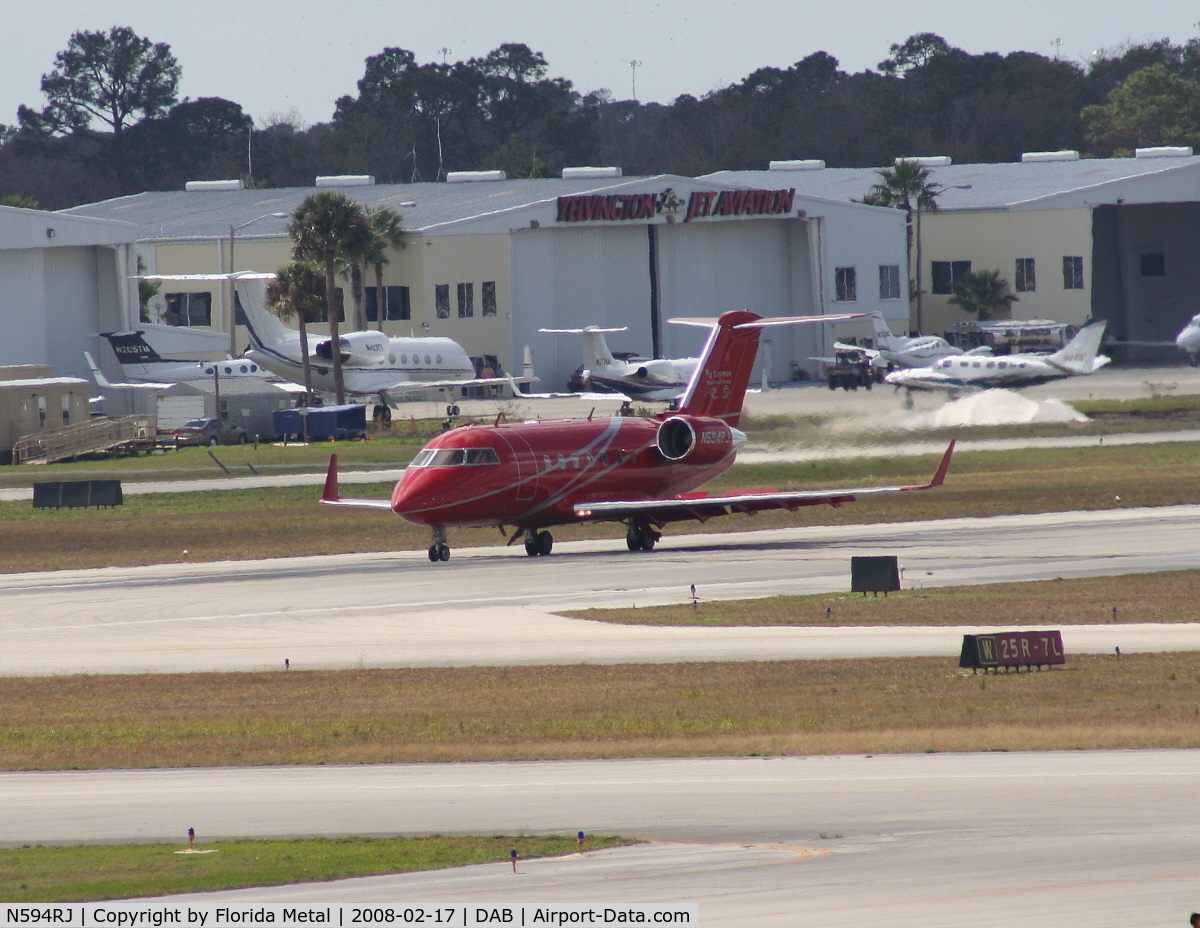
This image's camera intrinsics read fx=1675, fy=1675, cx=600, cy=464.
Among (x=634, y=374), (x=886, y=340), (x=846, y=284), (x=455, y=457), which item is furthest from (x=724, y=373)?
(x=846, y=284)

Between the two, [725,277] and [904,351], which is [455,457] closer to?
[904,351]

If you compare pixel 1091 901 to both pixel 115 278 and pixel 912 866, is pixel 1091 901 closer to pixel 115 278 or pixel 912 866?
pixel 912 866

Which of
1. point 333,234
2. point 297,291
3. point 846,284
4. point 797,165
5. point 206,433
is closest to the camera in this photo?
point 206,433

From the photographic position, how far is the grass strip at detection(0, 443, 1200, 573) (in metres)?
47.4

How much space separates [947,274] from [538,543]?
9308 centimetres

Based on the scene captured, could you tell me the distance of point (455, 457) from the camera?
40875 millimetres

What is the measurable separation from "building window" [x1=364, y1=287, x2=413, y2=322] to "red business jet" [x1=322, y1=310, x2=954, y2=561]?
69.2 m

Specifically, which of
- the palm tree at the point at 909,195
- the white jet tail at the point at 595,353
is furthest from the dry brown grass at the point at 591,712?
the palm tree at the point at 909,195

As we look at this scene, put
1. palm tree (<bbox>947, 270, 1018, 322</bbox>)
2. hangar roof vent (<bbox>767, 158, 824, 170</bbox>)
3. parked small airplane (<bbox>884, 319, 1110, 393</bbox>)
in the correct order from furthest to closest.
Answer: hangar roof vent (<bbox>767, 158, 824, 170</bbox>)
palm tree (<bbox>947, 270, 1018, 322</bbox>)
parked small airplane (<bbox>884, 319, 1110, 393</bbox>)

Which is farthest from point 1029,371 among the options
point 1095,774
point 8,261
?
point 1095,774

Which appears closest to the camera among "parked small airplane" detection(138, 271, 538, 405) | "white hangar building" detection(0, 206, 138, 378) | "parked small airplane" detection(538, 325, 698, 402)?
"parked small airplane" detection(138, 271, 538, 405)

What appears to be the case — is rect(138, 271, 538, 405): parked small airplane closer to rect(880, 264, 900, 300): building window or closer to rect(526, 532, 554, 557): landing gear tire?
→ rect(880, 264, 900, 300): building window

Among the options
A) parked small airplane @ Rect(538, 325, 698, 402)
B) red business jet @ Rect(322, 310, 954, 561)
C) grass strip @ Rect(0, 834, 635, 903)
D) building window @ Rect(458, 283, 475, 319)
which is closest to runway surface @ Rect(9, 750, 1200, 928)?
grass strip @ Rect(0, 834, 635, 903)

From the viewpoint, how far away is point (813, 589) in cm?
3569
